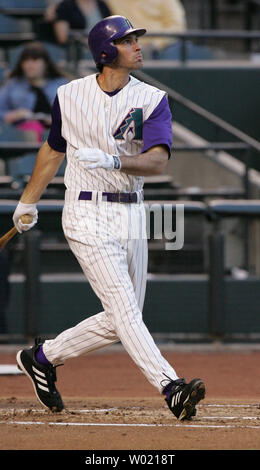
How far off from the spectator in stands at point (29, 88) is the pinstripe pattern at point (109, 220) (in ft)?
18.2

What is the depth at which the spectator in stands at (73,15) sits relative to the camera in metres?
12.0

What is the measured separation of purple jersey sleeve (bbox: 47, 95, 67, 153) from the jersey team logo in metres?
0.33

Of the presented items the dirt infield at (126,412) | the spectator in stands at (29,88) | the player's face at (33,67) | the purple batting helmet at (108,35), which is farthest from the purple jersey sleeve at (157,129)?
the player's face at (33,67)

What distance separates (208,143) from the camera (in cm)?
1193

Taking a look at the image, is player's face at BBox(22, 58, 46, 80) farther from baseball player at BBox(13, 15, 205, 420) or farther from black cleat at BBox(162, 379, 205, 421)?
black cleat at BBox(162, 379, 205, 421)

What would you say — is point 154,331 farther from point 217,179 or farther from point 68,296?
point 217,179

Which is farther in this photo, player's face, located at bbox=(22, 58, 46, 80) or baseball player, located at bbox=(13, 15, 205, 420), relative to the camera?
player's face, located at bbox=(22, 58, 46, 80)

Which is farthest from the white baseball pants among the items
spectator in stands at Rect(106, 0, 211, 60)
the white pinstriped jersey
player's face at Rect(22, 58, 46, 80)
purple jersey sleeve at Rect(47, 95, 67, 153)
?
spectator in stands at Rect(106, 0, 211, 60)

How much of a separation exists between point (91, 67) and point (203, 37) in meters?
1.37

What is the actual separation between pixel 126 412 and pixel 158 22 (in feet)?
25.7

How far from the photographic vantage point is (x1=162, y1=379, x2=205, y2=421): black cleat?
4.91 meters

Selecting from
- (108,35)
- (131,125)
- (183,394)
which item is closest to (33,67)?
(108,35)

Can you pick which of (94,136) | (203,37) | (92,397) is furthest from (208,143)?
(94,136)

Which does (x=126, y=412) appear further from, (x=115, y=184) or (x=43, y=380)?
(x=115, y=184)
